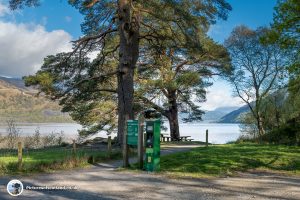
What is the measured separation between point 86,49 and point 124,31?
3493 mm

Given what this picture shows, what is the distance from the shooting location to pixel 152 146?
43.3ft

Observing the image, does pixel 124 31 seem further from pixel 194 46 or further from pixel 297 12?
pixel 297 12

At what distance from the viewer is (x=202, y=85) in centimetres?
3784

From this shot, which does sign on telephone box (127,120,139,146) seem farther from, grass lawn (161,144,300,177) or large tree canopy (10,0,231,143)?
large tree canopy (10,0,231,143)

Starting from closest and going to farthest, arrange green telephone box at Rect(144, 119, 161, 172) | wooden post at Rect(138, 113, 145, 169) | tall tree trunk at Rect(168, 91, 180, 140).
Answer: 1. green telephone box at Rect(144, 119, 161, 172)
2. wooden post at Rect(138, 113, 145, 169)
3. tall tree trunk at Rect(168, 91, 180, 140)

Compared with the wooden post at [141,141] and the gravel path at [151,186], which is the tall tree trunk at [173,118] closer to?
the wooden post at [141,141]

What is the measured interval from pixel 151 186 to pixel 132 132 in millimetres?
4284

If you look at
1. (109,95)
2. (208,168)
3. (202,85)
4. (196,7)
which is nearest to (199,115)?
(202,85)
